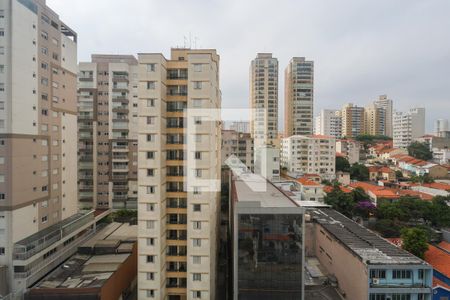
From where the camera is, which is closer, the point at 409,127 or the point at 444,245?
the point at 444,245

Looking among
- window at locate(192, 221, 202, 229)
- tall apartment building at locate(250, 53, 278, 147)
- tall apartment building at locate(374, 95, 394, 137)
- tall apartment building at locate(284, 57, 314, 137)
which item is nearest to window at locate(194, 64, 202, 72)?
window at locate(192, 221, 202, 229)

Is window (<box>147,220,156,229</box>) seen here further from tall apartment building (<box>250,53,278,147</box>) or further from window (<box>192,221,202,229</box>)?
tall apartment building (<box>250,53,278,147</box>)

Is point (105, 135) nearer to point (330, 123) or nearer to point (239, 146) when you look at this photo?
point (239, 146)

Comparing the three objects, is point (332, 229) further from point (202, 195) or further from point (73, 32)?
point (73, 32)

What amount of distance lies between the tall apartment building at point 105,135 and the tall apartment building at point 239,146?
14.1m

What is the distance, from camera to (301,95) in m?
49.6

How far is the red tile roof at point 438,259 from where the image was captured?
14077 millimetres

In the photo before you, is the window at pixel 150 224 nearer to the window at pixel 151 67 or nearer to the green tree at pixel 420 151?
the window at pixel 151 67

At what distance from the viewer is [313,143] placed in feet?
129

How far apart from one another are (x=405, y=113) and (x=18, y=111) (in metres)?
77.0

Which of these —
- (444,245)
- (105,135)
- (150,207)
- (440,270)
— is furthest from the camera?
(105,135)

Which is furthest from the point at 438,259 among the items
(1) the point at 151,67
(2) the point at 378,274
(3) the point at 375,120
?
(3) the point at 375,120

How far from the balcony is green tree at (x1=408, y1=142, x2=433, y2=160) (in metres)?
56.5

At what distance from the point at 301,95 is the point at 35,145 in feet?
144
